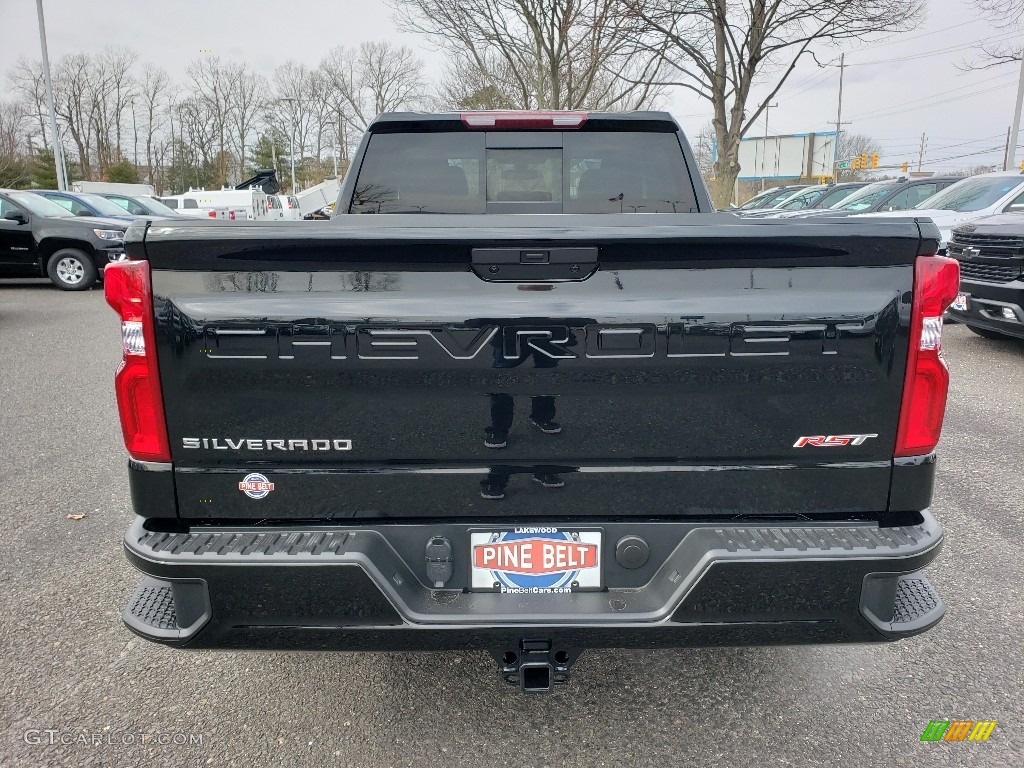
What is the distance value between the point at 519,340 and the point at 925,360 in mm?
1095

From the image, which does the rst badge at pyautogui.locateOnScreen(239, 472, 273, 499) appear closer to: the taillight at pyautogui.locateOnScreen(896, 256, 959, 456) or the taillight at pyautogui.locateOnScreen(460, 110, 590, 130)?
the taillight at pyautogui.locateOnScreen(896, 256, 959, 456)

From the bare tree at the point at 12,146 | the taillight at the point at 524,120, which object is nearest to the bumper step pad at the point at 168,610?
the taillight at the point at 524,120

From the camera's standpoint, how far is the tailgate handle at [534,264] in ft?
6.03

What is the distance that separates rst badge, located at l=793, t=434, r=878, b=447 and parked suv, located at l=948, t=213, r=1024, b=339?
6584 mm

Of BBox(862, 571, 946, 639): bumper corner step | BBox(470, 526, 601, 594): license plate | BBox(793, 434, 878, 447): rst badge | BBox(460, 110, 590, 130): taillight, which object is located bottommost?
BBox(862, 571, 946, 639): bumper corner step

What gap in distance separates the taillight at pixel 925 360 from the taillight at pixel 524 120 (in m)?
2.00

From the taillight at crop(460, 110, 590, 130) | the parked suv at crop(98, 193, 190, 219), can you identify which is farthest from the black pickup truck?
the parked suv at crop(98, 193, 190, 219)

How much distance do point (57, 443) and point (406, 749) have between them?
167 inches

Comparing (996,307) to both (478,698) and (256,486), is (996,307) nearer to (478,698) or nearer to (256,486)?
(478,698)

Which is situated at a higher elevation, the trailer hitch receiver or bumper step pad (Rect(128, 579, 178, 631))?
bumper step pad (Rect(128, 579, 178, 631))

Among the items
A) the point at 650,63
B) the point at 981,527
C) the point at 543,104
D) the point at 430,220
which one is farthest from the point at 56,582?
the point at 543,104

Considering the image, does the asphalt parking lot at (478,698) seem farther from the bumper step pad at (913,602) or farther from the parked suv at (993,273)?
the parked suv at (993,273)

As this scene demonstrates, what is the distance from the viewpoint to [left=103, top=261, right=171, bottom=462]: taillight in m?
1.83

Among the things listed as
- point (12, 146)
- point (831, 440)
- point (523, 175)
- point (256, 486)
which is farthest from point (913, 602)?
point (12, 146)
